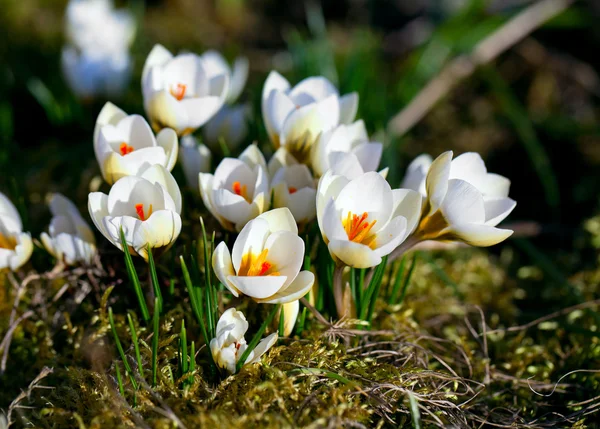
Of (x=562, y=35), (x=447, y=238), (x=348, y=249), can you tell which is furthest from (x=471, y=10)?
(x=348, y=249)

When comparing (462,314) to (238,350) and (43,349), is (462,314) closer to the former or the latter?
(238,350)

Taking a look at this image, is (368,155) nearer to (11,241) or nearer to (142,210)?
(142,210)

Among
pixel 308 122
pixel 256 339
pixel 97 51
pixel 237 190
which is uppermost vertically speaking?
pixel 97 51

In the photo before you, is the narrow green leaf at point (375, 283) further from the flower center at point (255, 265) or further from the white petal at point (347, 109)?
the white petal at point (347, 109)

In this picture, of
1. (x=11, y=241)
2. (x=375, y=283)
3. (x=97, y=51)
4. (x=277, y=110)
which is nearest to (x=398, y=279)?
(x=375, y=283)

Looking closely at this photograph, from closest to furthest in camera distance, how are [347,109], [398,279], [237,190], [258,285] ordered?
[258,285], [237,190], [398,279], [347,109]

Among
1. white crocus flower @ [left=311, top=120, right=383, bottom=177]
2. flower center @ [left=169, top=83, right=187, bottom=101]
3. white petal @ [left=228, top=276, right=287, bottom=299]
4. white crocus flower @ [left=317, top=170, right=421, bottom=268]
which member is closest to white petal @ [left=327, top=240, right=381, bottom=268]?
white crocus flower @ [left=317, top=170, right=421, bottom=268]

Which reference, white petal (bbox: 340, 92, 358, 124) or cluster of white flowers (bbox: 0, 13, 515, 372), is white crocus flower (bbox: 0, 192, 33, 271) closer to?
cluster of white flowers (bbox: 0, 13, 515, 372)
